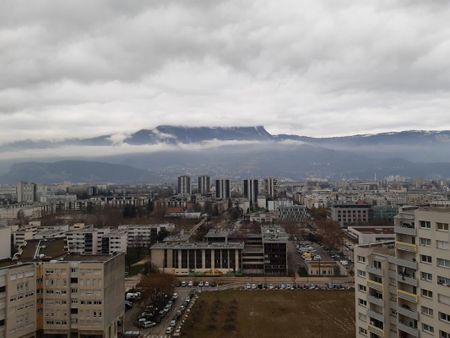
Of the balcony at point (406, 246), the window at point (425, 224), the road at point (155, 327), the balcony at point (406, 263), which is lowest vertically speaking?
the road at point (155, 327)

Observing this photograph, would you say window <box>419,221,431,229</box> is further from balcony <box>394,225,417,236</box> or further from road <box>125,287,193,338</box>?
road <box>125,287,193,338</box>

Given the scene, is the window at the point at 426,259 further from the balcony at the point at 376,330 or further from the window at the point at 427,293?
the balcony at the point at 376,330

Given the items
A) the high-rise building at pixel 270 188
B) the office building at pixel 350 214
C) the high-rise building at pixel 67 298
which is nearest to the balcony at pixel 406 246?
the high-rise building at pixel 67 298

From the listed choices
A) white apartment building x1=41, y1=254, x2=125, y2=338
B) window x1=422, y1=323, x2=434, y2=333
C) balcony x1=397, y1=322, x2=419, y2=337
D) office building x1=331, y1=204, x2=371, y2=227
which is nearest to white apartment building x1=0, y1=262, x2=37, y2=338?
white apartment building x1=41, y1=254, x2=125, y2=338

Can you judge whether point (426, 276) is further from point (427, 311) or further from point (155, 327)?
point (155, 327)

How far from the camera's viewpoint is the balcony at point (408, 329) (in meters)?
6.95

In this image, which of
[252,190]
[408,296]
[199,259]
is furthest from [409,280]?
[252,190]

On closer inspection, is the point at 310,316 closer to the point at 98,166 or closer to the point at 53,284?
the point at 53,284

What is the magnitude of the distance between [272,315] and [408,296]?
7426mm

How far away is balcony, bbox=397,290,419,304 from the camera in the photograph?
22.8 feet

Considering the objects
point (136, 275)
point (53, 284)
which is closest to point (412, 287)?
point (53, 284)

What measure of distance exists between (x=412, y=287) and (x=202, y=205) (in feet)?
141

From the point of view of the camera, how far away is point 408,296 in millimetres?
7082

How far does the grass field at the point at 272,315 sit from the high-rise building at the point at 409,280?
4.61 m
